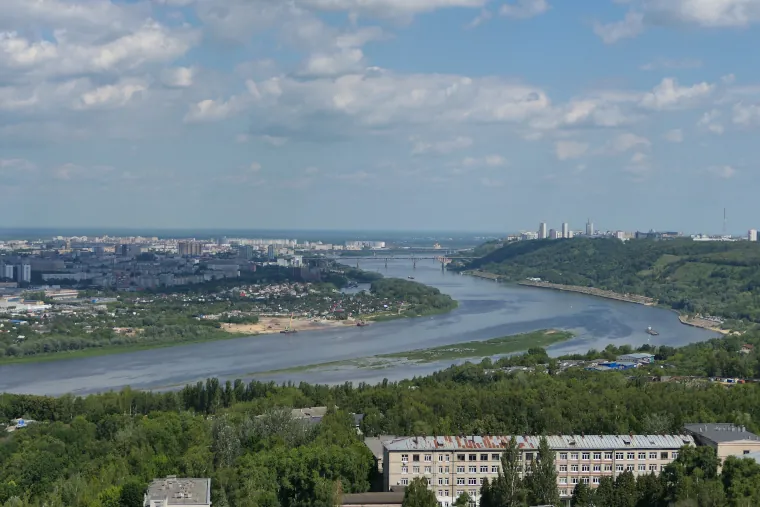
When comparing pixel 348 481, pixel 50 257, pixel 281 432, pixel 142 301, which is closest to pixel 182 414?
pixel 281 432

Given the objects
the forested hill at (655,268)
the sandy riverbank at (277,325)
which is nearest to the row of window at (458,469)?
the sandy riverbank at (277,325)

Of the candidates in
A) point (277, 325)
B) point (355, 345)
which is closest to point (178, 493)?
point (355, 345)

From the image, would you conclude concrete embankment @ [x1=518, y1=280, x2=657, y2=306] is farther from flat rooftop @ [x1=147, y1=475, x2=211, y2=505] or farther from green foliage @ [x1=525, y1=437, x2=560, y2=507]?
flat rooftop @ [x1=147, y1=475, x2=211, y2=505]

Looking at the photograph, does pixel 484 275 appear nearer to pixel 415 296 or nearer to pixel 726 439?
pixel 415 296

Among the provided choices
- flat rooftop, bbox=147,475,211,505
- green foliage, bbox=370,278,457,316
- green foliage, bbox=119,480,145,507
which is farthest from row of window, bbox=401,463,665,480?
green foliage, bbox=370,278,457,316

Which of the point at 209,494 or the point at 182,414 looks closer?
the point at 209,494

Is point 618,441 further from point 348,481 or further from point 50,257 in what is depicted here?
point 50,257
